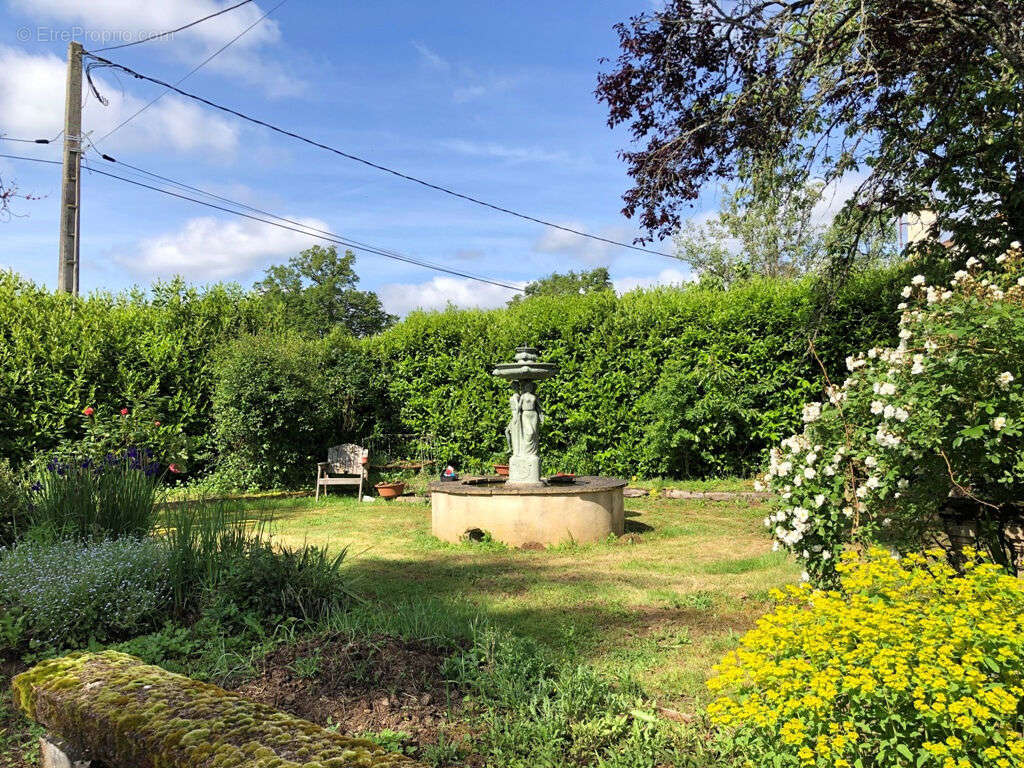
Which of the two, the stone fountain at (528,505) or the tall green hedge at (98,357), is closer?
the stone fountain at (528,505)

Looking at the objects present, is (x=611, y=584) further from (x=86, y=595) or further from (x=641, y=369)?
(x=641, y=369)

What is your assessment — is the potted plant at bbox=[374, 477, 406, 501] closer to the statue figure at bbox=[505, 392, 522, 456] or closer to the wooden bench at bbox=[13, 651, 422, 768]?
the statue figure at bbox=[505, 392, 522, 456]

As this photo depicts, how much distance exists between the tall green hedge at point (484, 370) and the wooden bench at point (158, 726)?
9.38m

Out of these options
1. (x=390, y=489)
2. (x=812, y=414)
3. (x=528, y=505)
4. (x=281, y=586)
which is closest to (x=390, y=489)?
(x=390, y=489)

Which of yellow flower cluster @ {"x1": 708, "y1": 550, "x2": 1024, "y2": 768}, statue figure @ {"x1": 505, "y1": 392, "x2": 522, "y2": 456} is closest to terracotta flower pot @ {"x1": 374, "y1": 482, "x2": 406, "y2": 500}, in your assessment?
statue figure @ {"x1": 505, "y1": 392, "x2": 522, "y2": 456}

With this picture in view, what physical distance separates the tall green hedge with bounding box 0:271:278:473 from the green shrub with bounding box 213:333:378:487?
1.84 ft

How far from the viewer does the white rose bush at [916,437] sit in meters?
3.75

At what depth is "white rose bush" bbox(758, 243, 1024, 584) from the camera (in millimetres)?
3746

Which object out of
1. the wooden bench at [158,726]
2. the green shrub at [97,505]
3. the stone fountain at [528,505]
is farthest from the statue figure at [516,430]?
the wooden bench at [158,726]

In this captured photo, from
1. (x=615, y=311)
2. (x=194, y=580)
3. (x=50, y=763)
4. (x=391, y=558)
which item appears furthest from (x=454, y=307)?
(x=50, y=763)

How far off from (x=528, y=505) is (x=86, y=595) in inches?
175

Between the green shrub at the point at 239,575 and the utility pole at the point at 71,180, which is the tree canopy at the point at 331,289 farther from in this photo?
the green shrub at the point at 239,575

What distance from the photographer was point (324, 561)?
4809 mm

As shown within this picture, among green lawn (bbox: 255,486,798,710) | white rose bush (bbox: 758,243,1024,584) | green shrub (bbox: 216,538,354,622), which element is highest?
white rose bush (bbox: 758,243,1024,584)
